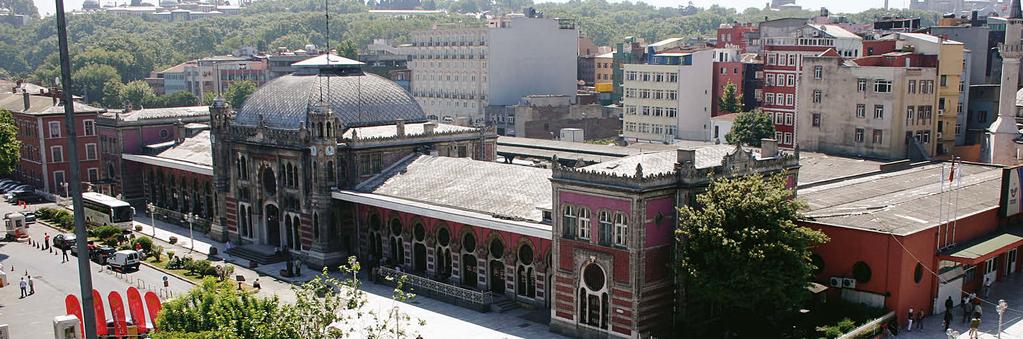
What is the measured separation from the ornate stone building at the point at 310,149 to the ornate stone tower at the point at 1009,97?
38.6m

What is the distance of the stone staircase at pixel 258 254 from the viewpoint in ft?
218

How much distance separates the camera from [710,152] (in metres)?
51.4

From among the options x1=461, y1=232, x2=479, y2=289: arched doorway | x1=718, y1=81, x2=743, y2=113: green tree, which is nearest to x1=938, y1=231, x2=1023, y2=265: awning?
x1=461, y1=232, x2=479, y2=289: arched doorway

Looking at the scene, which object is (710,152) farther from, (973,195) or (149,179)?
(149,179)

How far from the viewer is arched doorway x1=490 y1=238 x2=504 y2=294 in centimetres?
5522

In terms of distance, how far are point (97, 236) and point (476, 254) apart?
111 feet

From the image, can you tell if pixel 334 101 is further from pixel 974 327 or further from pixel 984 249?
pixel 974 327

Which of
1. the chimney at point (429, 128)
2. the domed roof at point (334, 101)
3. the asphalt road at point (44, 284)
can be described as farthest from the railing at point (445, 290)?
the domed roof at point (334, 101)

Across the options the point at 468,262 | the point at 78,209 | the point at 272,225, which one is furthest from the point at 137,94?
the point at 78,209

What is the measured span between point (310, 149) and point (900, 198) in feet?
124

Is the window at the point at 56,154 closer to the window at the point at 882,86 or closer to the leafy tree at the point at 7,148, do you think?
the leafy tree at the point at 7,148

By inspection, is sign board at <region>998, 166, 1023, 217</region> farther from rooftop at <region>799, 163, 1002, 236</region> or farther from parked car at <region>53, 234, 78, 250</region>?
parked car at <region>53, 234, 78, 250</region>

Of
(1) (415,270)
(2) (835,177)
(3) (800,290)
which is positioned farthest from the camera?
(2) (835,177)

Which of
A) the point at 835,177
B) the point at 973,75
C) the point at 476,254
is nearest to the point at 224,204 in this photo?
the point at 476,254
